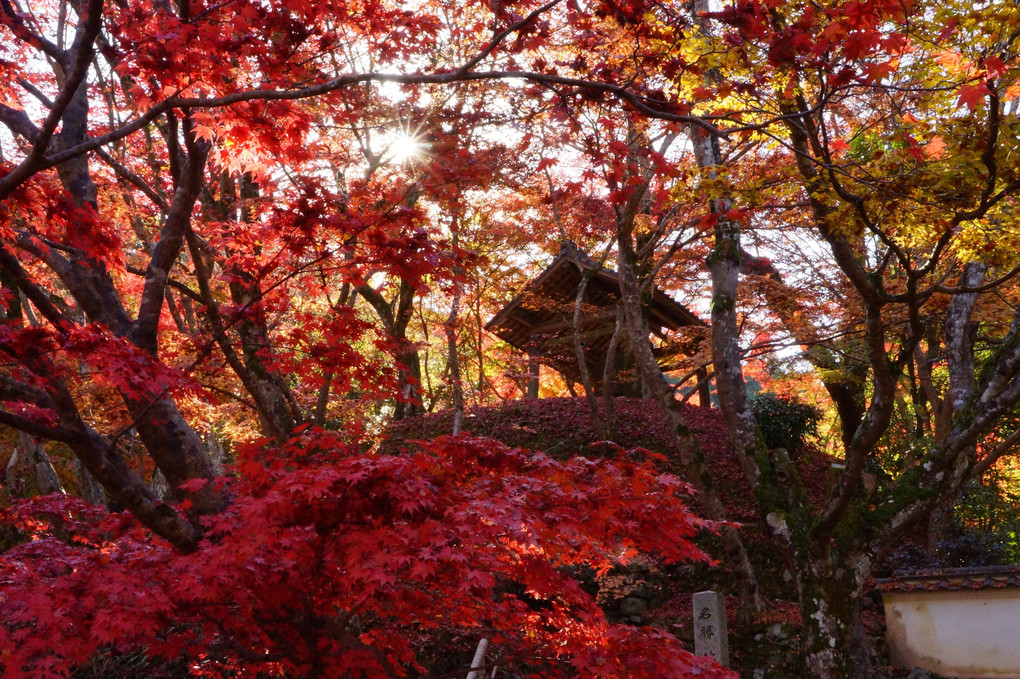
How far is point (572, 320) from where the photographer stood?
54.6 feet

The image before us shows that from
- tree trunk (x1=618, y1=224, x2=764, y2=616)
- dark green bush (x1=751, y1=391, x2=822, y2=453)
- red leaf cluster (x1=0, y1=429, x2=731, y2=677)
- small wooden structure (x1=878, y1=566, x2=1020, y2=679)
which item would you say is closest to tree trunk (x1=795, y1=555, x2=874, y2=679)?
tree trunk (x1=618, y1=224, x2=764, y2=616)

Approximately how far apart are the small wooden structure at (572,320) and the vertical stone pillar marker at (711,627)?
9890 mm

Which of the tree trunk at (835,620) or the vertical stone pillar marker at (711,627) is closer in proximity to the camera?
the vertical stone pillar marker at (711,627)

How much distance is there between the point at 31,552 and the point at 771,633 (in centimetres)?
782

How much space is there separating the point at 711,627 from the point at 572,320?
37.0ft

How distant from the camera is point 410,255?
5.02 meters

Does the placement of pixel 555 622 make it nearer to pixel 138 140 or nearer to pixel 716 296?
pixel 716 296

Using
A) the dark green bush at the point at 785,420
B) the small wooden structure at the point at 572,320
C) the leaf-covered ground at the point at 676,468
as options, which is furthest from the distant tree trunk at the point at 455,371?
the dark green bush at the point at 785,420

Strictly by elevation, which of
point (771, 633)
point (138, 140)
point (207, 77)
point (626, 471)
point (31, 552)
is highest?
point (138, 140)

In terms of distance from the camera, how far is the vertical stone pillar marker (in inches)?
223

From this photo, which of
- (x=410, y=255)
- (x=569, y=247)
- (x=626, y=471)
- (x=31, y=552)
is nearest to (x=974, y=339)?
(x=569, y=247)

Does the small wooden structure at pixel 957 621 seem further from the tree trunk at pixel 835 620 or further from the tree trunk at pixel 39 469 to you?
the tree trunk at pixel 39 469

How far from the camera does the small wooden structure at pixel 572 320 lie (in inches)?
645

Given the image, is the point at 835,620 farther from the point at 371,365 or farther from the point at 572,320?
the point at 572,320
